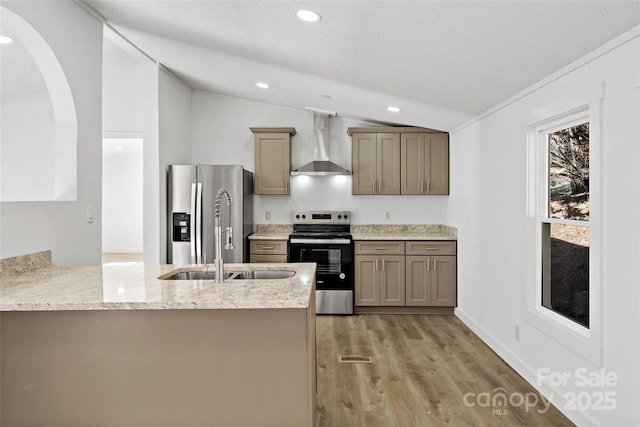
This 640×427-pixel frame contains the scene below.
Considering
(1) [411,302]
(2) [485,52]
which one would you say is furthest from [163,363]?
(1) [411,302]

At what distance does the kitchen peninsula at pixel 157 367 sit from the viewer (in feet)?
6.10

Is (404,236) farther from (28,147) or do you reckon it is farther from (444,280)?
(28,147)

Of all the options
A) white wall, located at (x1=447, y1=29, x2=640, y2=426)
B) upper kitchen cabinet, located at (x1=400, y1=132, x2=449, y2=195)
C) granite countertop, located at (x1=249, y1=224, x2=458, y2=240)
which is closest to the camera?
white wall, located at (x1=447, y1=29, x2=640, y2=426)

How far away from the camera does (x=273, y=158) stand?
516 centimetres

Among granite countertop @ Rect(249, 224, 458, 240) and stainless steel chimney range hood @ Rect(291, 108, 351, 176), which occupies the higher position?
stainless steel chimney range hood @ Rect(291, 108, 351, 176)

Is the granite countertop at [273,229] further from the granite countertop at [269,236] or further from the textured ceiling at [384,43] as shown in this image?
the textured ceiling at [384,43]

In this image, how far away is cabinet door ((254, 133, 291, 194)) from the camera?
16.9 ft

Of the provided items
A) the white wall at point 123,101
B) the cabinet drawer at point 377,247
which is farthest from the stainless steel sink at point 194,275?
the white wall at point 123,101

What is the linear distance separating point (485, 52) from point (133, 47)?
313 cm

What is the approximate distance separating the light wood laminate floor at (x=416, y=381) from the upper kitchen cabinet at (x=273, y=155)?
6.25ft

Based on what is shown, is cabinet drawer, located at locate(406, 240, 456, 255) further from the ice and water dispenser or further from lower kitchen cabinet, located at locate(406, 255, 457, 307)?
the ice and water dispenser

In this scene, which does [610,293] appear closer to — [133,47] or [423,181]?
[423,181]

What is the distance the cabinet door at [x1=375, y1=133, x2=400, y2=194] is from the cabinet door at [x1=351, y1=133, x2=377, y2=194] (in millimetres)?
62

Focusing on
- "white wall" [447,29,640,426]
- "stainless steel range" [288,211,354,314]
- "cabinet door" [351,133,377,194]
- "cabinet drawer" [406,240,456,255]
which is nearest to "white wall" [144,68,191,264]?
"stainless steel range" [288,211,354,314]
